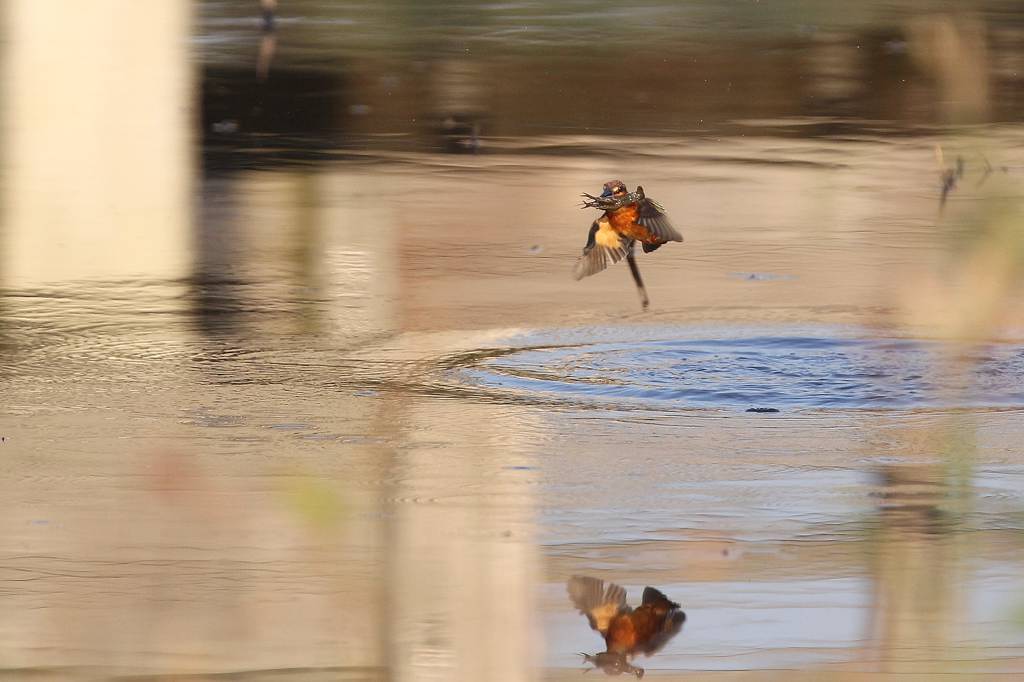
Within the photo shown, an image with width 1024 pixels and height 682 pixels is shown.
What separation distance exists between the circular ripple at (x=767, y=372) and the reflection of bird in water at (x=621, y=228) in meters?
0.33

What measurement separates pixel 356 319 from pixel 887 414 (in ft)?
6.92

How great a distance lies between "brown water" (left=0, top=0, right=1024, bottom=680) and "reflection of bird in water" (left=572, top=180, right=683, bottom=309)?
363 millimetres

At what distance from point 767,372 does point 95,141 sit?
6356 mm

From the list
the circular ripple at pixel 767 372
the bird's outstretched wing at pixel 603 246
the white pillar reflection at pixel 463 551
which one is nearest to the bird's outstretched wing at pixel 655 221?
the bird's outstretched wing at pixel 603 246

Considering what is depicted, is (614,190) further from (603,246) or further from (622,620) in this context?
(622,620)

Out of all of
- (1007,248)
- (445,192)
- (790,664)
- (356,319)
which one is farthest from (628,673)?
(445,192)

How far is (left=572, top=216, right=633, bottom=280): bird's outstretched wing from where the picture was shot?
7430 mm

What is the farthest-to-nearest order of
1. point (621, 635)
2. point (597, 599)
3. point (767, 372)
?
point (767, 372) → point (597, 599) → point (621, 635)

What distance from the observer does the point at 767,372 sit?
756cm

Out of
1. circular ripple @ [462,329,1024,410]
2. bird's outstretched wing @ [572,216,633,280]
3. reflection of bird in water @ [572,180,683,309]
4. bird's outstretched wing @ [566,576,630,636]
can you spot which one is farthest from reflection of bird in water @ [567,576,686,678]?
bird's outstretched wing @ [572,216,633,280]

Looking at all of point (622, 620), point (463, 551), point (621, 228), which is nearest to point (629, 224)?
point (621, 228)

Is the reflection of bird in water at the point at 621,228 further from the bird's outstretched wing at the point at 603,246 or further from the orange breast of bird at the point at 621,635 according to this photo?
the orange breast of bird at the point at 621,635

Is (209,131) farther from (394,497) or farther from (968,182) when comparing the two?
(394,497)

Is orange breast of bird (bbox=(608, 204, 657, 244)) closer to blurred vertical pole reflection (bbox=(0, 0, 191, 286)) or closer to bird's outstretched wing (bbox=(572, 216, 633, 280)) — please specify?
bird's outstretched wing (bbox=(572, 216, 633, 280))
